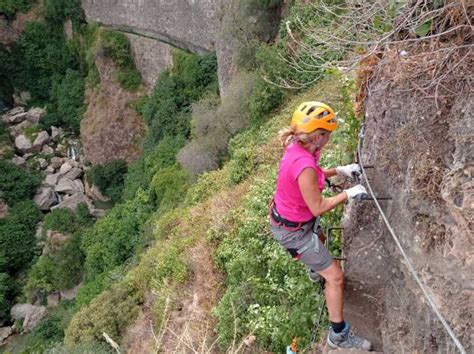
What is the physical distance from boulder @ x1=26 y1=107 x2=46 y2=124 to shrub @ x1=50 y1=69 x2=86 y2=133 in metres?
1.18

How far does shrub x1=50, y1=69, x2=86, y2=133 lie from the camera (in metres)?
29.0

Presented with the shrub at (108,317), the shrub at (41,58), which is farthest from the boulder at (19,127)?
the shrub at (108,317)

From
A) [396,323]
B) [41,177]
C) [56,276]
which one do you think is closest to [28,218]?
[41,177]

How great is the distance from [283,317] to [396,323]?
6.15 feet

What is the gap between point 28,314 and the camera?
20.7m

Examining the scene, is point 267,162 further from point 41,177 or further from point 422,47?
point 41,177

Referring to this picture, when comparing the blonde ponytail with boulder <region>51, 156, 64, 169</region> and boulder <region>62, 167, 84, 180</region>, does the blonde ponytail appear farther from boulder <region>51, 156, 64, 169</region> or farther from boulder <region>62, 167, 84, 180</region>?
boulder <region>51, 156, 64, 169</region>

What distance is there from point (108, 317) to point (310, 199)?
8405 mm

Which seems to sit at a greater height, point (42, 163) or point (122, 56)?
point (122, 56)

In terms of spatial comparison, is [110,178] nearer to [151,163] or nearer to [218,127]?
[151,163]

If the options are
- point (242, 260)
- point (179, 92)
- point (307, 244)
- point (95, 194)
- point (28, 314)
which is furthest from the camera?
point (95, 194)

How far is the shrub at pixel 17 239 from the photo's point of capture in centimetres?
2325

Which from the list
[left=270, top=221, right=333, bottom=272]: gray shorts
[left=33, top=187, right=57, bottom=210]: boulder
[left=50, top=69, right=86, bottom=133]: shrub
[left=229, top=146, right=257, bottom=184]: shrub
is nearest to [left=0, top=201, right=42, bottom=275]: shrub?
[left=33, top=187, right=57, bottom=210]: boulder

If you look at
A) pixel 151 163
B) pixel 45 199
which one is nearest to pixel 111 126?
pixel 45 199
